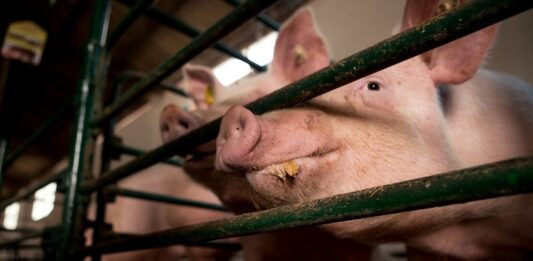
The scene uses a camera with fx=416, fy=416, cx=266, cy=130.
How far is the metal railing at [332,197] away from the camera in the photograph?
0.51 m

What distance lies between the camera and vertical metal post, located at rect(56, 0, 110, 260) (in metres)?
1.58

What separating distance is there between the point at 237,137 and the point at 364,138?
0.35 m

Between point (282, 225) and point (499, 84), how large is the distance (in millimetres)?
1132

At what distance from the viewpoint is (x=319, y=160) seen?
96cm

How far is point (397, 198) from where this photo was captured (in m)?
0.59

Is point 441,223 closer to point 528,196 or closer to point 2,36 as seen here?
point 528,196

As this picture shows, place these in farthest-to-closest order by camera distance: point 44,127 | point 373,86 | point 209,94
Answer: point 209,94 → point 44,127 → point 373,86

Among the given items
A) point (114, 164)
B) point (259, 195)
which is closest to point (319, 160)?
point (259, 195)

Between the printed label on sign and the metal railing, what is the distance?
2.09 meters

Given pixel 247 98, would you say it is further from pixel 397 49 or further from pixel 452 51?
pixel 397 49

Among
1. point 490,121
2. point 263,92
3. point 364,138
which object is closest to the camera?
point 364,138

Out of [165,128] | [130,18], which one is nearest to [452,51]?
[165,128]

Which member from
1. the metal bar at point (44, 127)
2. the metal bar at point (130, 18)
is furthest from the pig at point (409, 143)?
the metal bar at point (44, 127)

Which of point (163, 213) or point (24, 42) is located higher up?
point (24, 42)
